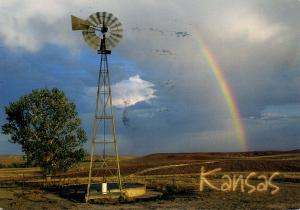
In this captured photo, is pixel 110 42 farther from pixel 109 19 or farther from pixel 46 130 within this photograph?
pixel 46 130

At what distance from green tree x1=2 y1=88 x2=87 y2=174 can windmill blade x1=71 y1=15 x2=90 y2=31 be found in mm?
21718

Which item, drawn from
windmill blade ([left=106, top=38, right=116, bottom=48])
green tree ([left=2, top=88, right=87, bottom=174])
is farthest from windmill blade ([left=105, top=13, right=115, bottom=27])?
green tree ([left=2, top=88, right=87, bottom=174])

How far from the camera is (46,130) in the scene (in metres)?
56.3

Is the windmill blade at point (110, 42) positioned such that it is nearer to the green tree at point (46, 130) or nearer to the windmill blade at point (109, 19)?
the windmill blade at point (109, 19)

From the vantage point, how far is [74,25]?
120 ft

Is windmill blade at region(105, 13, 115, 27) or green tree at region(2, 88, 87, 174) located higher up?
windmill blade at region(105, 13, 115, 27)

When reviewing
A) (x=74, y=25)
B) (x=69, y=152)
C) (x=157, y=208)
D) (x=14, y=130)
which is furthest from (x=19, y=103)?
(x=157, y=208)

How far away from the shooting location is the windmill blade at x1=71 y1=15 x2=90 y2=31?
3644cm

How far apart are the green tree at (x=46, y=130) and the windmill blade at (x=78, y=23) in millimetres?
21718

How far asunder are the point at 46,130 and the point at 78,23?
76.6 ft

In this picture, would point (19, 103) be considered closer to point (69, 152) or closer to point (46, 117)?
point (46, 117)

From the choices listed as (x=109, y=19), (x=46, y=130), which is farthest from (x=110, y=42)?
(x=46, y=130)

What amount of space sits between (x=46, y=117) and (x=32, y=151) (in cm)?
471

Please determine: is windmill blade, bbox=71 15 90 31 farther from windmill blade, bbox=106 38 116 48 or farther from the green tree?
the green tree
